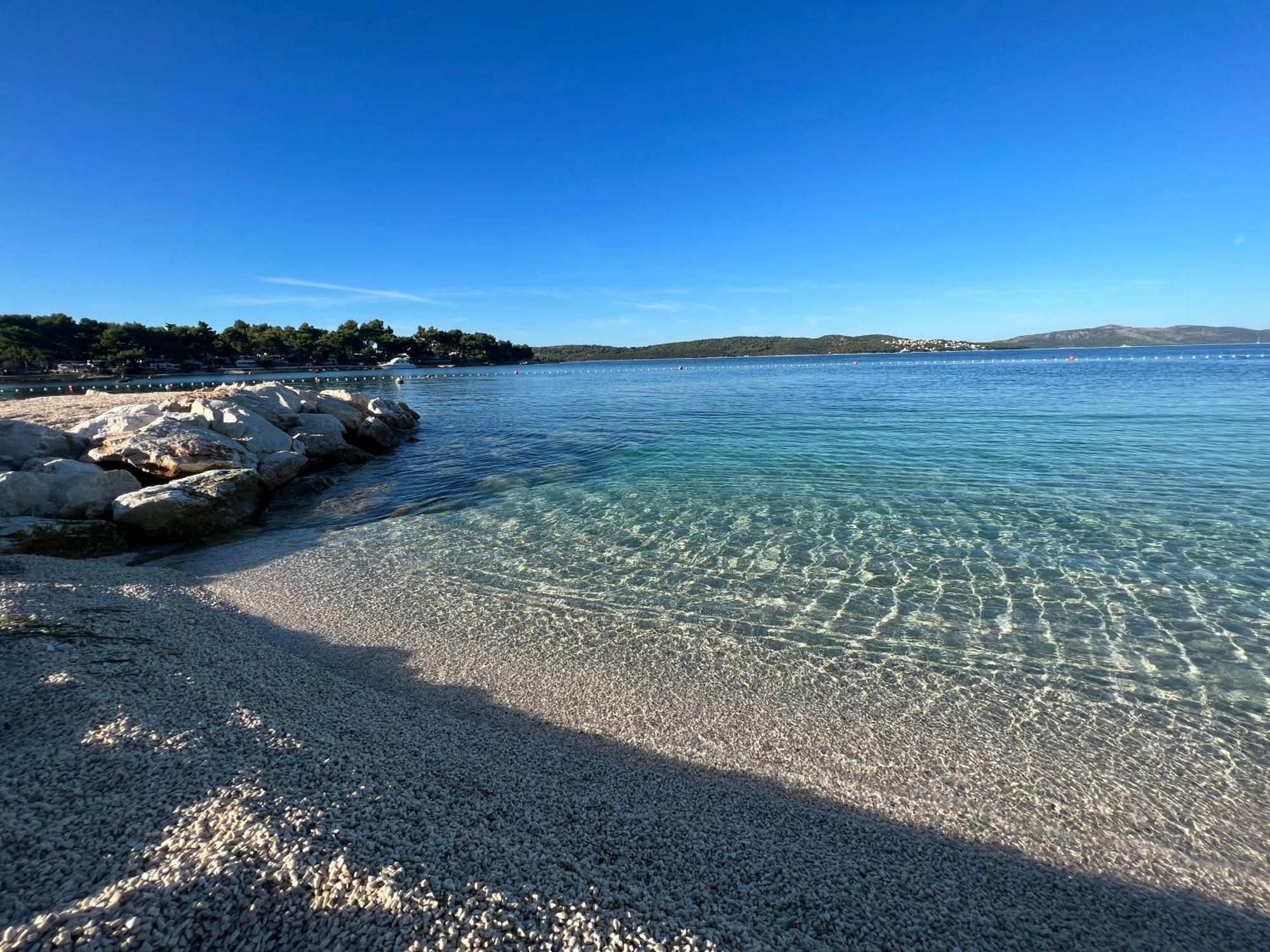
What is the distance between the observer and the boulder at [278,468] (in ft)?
46.8

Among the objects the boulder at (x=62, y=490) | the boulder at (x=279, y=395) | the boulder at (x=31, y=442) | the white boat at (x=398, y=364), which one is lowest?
the boulder at (x=62, y=490)

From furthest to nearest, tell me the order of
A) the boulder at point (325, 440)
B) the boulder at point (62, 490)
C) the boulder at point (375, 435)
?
the boulder at point (375, 435), the boulder at point (325, 440), the boulder at point (62, 490)

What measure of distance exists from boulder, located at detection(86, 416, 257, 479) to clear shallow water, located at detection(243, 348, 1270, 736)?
3.10m

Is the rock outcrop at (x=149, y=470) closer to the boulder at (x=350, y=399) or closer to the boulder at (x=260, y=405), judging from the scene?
the boulder at (x=260, y=405)

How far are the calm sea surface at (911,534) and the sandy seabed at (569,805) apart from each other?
1159mm

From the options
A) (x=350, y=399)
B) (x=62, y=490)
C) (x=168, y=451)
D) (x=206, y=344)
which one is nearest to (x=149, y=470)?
(x=168, y=451)

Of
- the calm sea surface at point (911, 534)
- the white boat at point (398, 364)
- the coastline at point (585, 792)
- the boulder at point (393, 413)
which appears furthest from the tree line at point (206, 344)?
the coastline at point (585, 792)

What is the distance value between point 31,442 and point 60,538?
601 centimetres

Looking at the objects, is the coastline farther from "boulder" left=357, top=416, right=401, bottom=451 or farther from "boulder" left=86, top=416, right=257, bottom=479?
"boulder" left=357, top=416, right=401, bottom=451

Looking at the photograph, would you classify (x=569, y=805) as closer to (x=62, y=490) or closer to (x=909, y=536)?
(x=909, y=536)

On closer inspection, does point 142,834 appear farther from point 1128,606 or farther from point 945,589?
point 1128,606

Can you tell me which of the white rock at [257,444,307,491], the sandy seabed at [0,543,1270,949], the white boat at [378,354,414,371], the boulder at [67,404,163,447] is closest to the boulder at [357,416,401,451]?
the white rock at [257,444,307,491]

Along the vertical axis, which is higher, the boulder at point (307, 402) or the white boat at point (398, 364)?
the white boat at point (398, 364)

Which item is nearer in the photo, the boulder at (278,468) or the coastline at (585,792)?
the coastline at (585,792)
